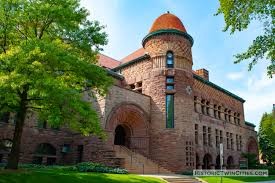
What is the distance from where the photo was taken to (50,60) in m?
13.2

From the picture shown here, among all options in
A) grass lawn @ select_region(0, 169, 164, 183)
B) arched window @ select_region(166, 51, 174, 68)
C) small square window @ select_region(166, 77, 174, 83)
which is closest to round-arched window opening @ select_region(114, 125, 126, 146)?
small square window @ select_region(166, 77, 174, 83)

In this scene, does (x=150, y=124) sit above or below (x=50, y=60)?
below

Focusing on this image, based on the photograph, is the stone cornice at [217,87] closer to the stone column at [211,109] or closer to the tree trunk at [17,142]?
the stone column at [211,109]

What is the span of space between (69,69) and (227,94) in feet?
108

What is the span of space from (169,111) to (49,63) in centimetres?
1724

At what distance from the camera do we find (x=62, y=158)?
1059 inches

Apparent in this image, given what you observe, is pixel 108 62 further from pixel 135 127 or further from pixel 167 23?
pixel 135 127

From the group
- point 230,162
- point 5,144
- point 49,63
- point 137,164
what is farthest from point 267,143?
point 49,63

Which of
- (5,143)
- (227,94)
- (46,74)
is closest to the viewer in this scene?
(46,74)

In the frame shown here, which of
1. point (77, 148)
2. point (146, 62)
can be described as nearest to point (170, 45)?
point (146, 62)

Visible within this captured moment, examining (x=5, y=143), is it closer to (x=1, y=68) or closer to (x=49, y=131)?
(x=49, y=131)

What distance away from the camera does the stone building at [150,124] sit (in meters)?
24.4

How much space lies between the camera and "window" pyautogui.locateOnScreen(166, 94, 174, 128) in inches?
1118

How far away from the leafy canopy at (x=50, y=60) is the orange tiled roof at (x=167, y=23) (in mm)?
15432
